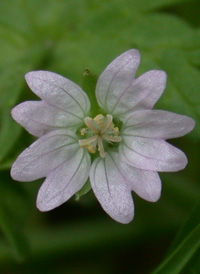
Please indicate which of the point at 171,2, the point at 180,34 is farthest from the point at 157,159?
the point at 171,2

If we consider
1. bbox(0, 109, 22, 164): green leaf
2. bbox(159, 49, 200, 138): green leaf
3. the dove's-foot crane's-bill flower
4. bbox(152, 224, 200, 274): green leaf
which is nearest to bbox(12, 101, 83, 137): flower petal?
the dove's-foot crane's-bill flower

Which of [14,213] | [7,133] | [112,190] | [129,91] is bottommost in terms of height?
[14,213]

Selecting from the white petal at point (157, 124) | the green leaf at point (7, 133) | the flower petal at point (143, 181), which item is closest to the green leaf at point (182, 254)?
the flower petal at point (143, 181)

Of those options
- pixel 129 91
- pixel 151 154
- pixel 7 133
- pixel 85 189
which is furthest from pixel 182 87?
pixel 7 133

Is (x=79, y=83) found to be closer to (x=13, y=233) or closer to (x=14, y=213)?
(x=14, y=213)

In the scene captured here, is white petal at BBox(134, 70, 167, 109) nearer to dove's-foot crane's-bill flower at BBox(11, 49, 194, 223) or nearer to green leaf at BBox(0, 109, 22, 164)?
dove's-foot crane's-bill flower at BBox(11, 49, 194, 223)

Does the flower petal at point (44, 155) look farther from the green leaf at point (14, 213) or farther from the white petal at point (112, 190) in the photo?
the green leaf at point (14, 213)

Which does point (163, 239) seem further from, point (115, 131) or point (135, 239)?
point (115, 131)
